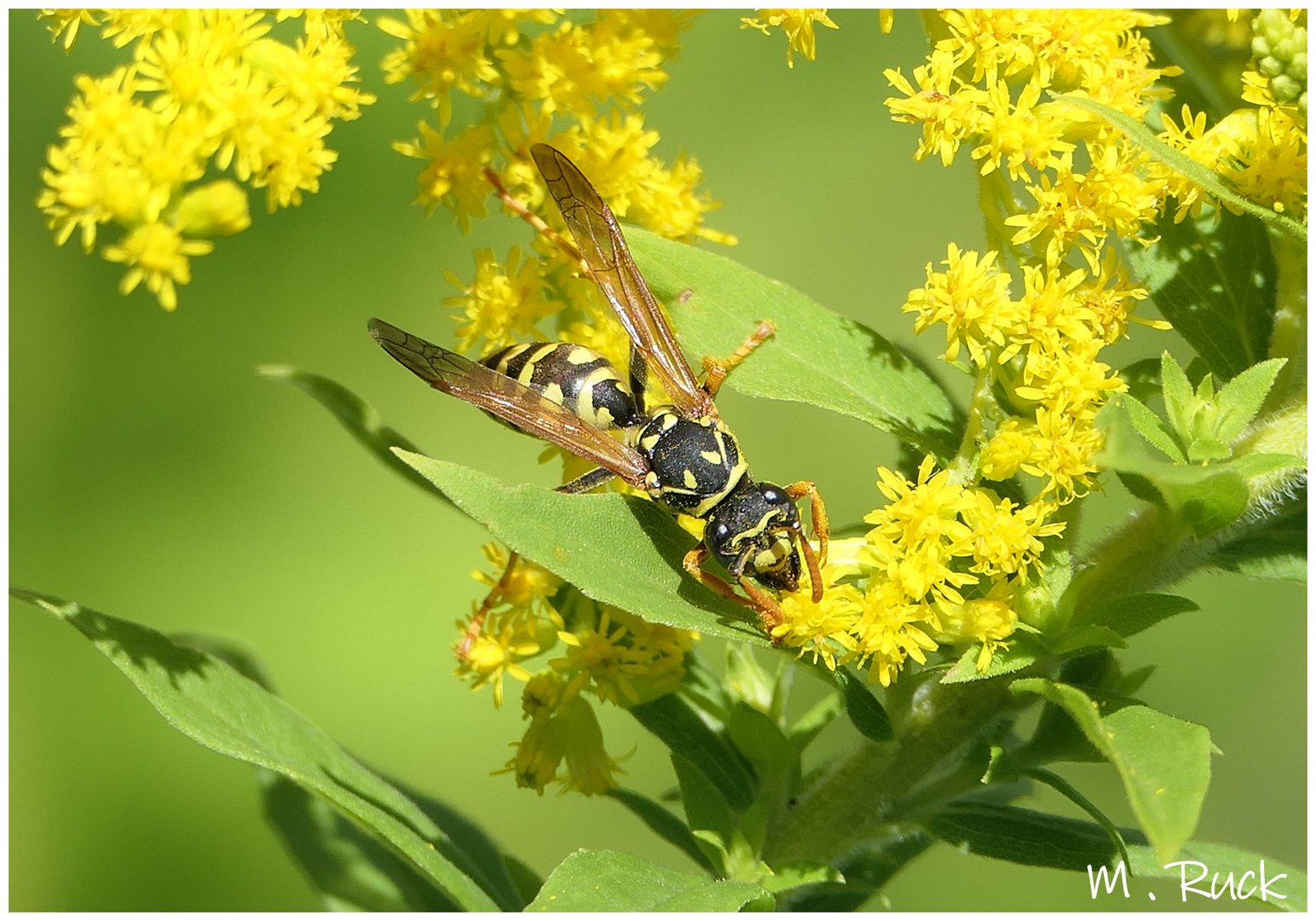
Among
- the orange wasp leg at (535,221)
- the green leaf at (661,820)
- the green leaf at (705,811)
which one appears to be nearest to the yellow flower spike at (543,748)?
the green leaf at (661,820)

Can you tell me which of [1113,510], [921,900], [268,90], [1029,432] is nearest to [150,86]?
[268,90]

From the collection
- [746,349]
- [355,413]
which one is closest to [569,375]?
[355,413]

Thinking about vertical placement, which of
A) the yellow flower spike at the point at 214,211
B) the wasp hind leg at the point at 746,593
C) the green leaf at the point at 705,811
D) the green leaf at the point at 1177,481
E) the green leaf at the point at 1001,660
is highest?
the yellow flower spike at the point at 214,211

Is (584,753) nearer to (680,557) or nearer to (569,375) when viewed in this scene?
(680,557)

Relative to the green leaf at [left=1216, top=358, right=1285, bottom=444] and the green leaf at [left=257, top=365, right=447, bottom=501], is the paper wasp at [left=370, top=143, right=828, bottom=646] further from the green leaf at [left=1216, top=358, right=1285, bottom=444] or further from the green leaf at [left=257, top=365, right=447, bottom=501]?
the green leaf at [left=1216, top=358, right=1285, bottom=444]

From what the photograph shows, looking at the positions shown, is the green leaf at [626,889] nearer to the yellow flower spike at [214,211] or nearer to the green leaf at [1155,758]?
the green leaf at [1155,758]

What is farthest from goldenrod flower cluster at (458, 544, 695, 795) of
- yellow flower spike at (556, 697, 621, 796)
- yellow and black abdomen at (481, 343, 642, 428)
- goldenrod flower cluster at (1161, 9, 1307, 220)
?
goldenrod flower cluster at (1161, 9, 1307, 220)

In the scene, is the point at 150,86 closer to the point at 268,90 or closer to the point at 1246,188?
the point at 268,90
